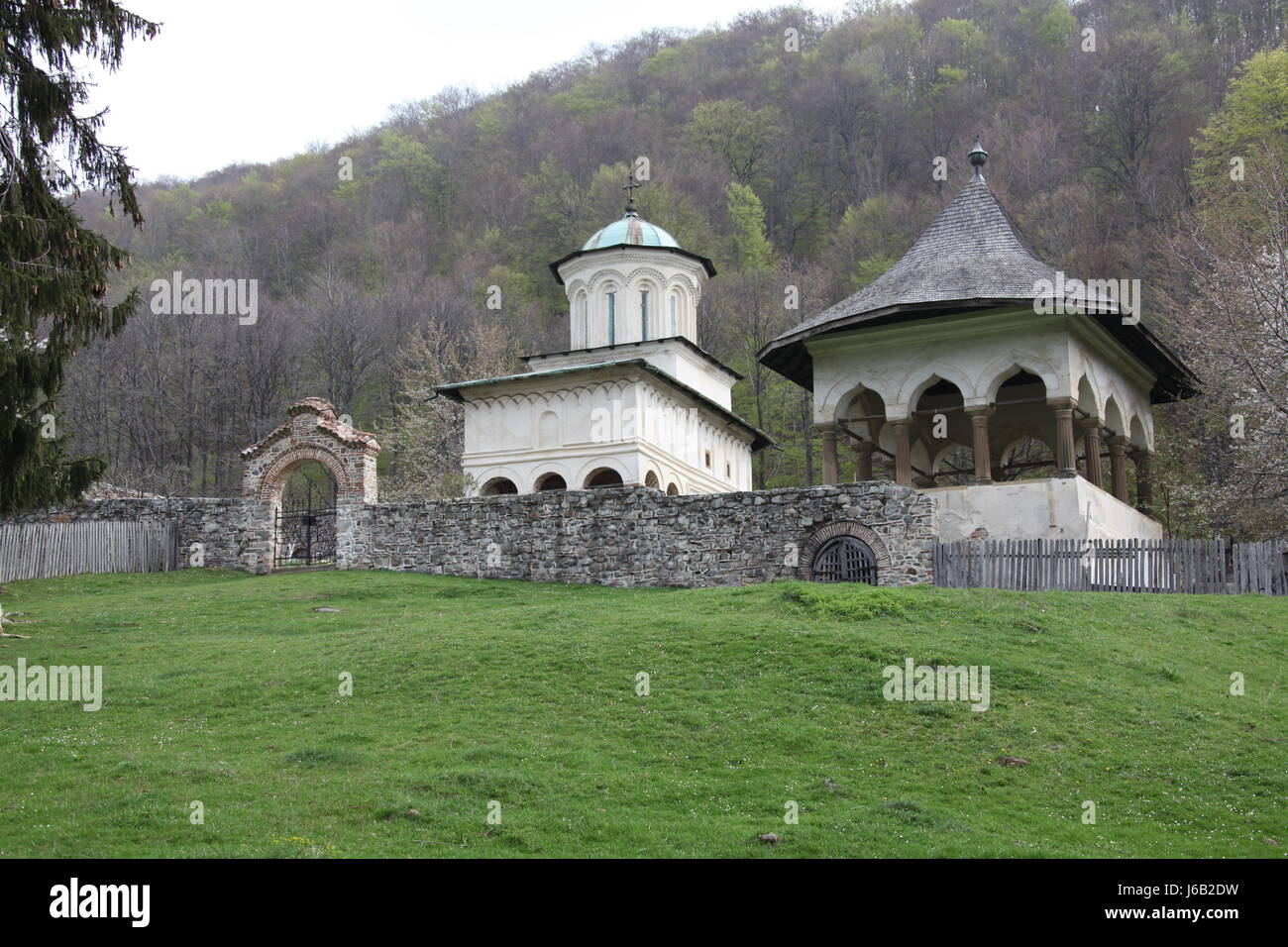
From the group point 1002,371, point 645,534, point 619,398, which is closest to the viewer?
point 645,534

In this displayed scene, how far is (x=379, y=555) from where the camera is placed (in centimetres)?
2580

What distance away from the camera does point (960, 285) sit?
2411cm

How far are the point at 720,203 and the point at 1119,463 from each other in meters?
36.1

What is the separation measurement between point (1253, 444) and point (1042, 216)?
23.9 metres

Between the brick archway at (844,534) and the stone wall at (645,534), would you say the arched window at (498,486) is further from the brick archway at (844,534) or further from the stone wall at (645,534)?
the brick archway at (844,534)

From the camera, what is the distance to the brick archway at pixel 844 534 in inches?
808

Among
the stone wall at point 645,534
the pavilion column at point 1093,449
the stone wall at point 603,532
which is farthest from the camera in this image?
the pavilion column at point 1093,449

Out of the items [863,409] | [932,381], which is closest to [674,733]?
[932,381]

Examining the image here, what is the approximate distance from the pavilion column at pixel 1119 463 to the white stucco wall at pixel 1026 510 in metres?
3.17

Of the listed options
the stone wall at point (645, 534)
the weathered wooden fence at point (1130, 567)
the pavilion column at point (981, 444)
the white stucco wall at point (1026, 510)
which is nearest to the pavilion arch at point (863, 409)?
the pavilion column at point (981, 444)

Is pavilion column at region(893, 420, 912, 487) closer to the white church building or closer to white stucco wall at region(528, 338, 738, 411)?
the white church building

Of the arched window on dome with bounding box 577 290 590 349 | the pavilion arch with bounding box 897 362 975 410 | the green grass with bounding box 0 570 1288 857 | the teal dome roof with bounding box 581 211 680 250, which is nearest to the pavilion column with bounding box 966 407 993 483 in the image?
the pavilion arch with bounding box 897 362 975 410

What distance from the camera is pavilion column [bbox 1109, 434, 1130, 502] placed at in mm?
26922

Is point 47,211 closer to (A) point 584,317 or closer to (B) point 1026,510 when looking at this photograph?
(B) point 1026,510
